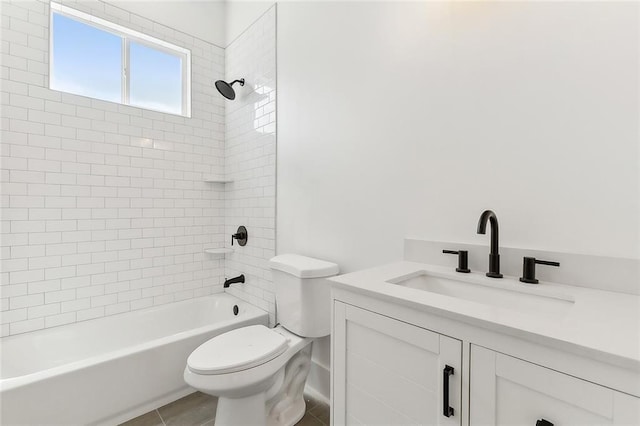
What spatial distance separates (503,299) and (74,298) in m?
2.65

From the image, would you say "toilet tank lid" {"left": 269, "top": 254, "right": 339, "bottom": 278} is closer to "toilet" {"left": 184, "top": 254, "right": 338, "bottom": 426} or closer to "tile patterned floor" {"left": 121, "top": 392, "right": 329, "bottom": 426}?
"toilet" {"left": 184, "top": 254, "right": 338, "bottom": 426}

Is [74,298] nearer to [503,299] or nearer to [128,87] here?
[128,87]

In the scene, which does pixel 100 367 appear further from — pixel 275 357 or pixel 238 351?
pixel 275 357

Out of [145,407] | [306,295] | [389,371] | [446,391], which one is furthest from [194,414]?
[446,391]

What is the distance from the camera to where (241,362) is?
4.30 feet

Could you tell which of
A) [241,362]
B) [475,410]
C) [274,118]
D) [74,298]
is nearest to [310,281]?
[241,362]

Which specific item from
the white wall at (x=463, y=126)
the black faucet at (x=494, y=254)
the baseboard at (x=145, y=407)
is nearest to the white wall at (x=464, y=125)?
the white wall at (x=463, y=126)

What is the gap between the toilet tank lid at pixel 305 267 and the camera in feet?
5.11

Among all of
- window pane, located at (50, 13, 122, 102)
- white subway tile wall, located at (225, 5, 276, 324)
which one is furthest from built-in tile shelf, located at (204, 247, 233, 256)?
window pane, located at (50, 13, 122, 102)

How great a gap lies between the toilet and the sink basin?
0.60 m

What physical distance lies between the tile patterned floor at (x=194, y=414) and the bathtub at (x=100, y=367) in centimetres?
5

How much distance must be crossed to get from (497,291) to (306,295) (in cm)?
93

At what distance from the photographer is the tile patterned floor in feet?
5.28

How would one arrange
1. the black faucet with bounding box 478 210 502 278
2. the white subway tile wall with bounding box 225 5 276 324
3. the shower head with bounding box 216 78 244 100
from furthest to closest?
the shower head with bounding box 216 78 244 100 → the white subway tile wall with bounding box 225 5 276 324 → the black faucet with bounding box 478 210 502 278
